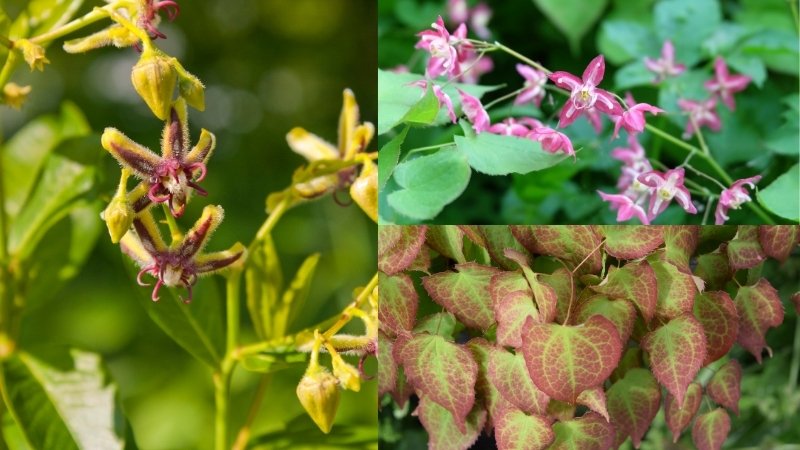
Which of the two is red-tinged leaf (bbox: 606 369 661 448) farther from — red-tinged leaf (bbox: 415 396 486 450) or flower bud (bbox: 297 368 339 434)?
flower bud (bbox: 297 368 339 434)

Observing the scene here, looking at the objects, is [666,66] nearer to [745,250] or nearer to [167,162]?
[745,250]

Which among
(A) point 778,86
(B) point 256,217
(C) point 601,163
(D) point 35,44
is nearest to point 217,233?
(B) point 256,217

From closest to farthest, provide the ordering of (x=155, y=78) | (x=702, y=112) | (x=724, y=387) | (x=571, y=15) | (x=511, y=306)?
(x=155, y=78), (x=511, y=306), (x=724, y=387), (x=702, y=112), (x=571, y=15)

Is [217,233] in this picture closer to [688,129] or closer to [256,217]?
[256,217]

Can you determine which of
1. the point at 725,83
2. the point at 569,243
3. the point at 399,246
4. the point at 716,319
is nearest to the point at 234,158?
the point at 399,246

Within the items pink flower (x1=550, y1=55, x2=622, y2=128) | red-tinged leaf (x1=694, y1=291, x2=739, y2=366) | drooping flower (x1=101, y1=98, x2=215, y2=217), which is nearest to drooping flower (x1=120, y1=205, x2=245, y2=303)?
drooping flower (x1=101, y1=98, x2=215, y2=217)
